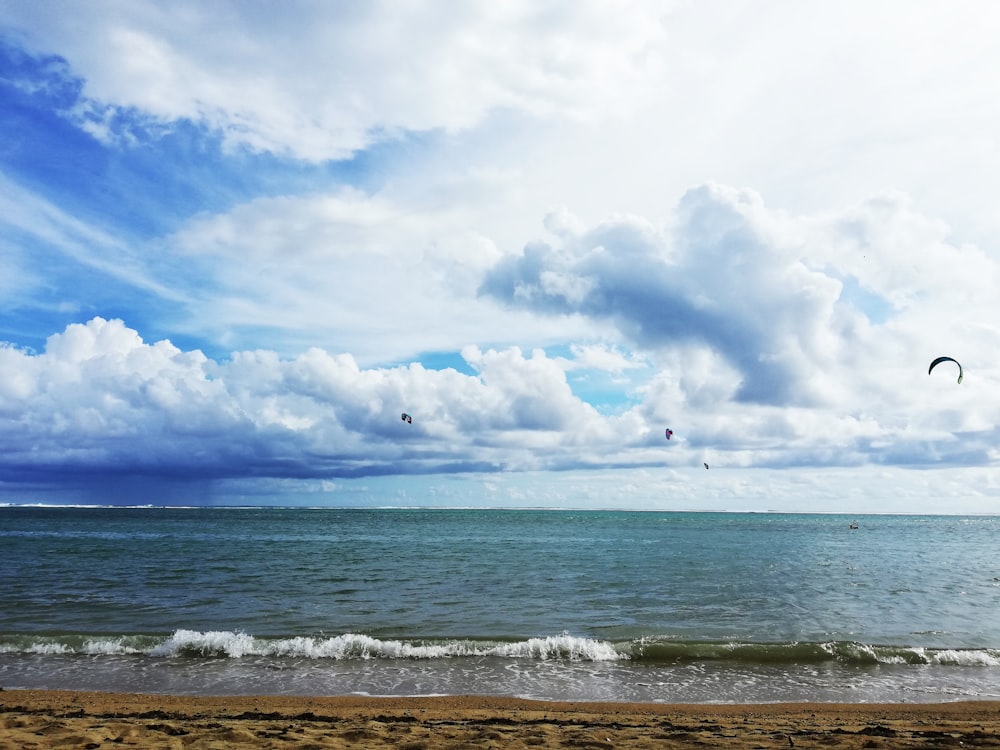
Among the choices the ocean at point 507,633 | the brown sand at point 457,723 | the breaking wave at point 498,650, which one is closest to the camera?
the brown sand at point 457,723

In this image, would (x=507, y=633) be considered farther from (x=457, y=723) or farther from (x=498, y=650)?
(x=457, y=723)

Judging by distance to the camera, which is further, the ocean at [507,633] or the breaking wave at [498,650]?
the breaking wave at [498,650]

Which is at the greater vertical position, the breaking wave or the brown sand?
the brown sand

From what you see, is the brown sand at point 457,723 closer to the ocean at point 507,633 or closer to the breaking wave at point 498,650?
the ocean at point 507,633

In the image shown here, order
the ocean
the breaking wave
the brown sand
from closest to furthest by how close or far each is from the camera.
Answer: the brown sand
the ocean
the breaking wave

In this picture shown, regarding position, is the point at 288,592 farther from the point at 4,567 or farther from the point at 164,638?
the point at 4,567

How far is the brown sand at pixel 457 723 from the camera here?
381 inches

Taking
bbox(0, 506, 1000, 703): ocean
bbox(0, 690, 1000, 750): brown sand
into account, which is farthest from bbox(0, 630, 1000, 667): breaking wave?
bbox(0, 690, 1000, 750): brown sand

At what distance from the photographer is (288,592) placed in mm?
26359

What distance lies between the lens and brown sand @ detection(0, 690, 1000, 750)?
969cm

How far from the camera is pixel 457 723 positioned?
35.6 feet

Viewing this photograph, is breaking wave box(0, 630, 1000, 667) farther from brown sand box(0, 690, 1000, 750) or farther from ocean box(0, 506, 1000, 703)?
brown sand box(0, 690, 1000, 750)

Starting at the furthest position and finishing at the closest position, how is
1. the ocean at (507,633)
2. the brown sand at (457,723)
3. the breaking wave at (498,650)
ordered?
the breaking wave at (498,650)
the ocean at (507,633)
the brown sand at (457,723)

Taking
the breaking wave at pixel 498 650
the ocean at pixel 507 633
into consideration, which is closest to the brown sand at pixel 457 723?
the ocean at pixel 507 633
